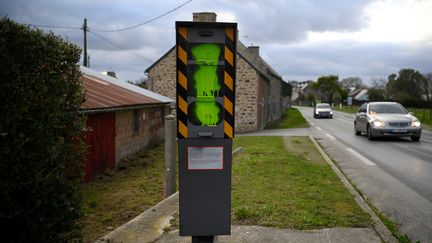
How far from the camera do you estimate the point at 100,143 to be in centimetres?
1112

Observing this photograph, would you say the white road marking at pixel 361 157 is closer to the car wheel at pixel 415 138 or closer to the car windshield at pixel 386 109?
the car wheel at pixel 415 138

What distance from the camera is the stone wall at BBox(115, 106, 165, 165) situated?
13278 millimetres

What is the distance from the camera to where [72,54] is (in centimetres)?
429

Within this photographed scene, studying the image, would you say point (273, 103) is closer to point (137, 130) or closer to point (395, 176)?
point (137, 130)

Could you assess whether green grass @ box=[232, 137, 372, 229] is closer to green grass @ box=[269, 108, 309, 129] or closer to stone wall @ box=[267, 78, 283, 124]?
green grass @ box=[269, 108, 309, 129]

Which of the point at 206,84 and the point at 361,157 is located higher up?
the point at 206,84

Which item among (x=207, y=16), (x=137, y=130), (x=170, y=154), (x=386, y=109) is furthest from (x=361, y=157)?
(x=207, y=16)

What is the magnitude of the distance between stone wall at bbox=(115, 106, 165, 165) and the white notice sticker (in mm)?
9026

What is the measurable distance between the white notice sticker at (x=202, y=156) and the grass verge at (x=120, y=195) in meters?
1.36

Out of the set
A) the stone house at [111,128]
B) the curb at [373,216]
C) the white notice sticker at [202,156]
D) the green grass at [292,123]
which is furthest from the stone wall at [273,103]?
the white notice sticker at [202,156]

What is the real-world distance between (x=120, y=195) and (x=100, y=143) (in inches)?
103

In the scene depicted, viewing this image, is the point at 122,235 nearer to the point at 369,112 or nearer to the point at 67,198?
the point at 67,198

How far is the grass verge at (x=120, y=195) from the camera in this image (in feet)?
21.8

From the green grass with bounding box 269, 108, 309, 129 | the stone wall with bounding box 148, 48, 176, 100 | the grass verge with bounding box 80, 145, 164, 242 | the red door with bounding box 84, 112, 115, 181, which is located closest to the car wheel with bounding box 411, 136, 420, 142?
the grass verge with bounding box 80, 145, 164, 242
